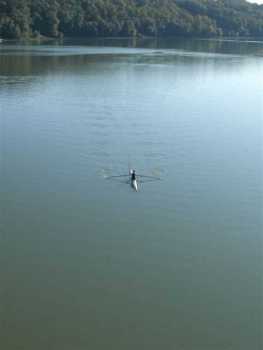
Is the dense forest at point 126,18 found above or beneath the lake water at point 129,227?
above

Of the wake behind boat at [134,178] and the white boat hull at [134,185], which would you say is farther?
the wake behind boat at [134,178]

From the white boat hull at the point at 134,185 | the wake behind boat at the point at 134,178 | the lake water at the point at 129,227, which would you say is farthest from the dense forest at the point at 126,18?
the white boat hull at the point at 134,185

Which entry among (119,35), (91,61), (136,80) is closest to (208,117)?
(136,80)

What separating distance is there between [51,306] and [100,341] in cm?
98

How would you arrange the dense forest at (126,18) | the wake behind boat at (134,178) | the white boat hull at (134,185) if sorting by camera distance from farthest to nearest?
the dense forest at (126,18)
the wake behind boat at (134,178)
the white boat hull at (134,185)

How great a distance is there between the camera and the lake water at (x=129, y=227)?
7457 millimetres

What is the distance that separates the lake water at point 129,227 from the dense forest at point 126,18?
129 feet

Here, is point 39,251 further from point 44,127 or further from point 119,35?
point 119,35

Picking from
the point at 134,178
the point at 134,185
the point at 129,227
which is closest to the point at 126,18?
the point at 134,178

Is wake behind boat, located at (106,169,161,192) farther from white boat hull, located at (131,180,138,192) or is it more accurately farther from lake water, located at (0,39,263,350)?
lake water, located at (0,39,263,350)

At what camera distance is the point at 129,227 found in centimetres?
1030

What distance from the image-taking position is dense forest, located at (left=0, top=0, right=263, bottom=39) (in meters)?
57.7

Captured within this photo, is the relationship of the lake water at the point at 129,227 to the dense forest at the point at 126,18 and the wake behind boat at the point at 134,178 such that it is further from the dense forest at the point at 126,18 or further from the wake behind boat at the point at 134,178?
the dense forest at the point at 126,18

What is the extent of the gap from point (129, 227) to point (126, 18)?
6561cm
